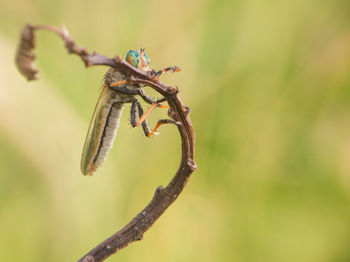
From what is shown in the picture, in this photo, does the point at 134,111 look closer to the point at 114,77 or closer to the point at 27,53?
the point at 114,77

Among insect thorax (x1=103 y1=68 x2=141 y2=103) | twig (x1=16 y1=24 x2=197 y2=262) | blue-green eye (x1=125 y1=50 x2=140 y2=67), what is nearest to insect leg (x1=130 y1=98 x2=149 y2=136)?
insect thorax (x1=103 y1=68 x2=141 y2=103)

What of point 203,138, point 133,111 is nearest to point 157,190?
point 133,111

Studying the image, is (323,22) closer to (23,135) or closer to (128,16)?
(128,16)

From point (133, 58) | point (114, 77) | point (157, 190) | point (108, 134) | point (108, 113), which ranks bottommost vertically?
point (157, 190)

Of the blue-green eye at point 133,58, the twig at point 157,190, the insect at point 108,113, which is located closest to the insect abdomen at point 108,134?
the insect at point 108,113

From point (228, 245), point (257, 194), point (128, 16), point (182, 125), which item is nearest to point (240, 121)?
point (257, 194)

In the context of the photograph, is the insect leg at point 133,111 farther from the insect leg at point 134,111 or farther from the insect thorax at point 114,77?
the insect thorax at point 114,77
